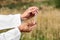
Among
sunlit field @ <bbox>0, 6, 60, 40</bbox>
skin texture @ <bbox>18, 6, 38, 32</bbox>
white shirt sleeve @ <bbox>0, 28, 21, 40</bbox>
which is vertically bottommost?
sunlit field @ <bbox>0, 6, 60, 40</bbox>

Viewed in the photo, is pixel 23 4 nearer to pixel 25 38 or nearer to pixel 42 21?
pixel 42 21

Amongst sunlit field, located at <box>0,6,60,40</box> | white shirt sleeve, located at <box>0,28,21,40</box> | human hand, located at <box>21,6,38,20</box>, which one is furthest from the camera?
sunlit field, located at <box>0,6,60,40</box>

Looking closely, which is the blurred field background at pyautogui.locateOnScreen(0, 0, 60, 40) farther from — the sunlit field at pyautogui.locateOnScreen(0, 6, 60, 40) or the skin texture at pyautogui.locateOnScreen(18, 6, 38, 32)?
the skin texture at pyautogui.locateOnScreen(18, 6, 38, 32)

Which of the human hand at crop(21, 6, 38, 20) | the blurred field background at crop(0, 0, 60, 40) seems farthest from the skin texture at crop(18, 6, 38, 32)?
the blurred field background at crop(0, 0, 60, 40)

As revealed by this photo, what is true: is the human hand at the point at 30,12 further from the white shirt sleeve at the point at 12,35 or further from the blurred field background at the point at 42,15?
the blurred field background at the point at 42,15

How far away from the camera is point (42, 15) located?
2211 millimetres

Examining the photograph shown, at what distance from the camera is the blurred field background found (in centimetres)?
193

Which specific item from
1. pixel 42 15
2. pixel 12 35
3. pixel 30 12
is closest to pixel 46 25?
pixel 42 15

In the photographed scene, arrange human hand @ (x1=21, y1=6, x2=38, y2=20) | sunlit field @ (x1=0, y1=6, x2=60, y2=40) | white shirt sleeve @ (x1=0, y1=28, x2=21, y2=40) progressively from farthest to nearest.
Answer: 1. sunlit field @ (x1=0, y1=6, x2=60, y2=40)
2. human hand @ (x1=21, y1=6, x2=38, y2=20)
3. white shirt sleeve @ (x1=0, y1=28, x2=21, y2=40)

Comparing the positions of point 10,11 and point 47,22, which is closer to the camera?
point 47,22

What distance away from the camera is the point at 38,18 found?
2.18 metres

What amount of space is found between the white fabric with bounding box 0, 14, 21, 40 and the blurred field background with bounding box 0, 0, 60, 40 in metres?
0.71

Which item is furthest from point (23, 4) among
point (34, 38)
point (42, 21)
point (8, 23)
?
point (8, 23)

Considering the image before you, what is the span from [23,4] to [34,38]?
60cm
